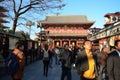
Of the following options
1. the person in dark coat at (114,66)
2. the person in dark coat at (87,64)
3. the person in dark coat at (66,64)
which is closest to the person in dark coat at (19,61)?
the person in dark coat at (87,64)

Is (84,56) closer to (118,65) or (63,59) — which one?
(118,65)

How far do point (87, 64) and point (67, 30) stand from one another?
5747 cm

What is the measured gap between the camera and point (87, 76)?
24.6 ft

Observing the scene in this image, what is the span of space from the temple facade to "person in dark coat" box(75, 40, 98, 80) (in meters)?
55.2

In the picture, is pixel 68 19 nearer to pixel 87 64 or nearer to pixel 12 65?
pixel 12 65

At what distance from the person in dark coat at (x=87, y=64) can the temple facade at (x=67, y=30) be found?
181 feet

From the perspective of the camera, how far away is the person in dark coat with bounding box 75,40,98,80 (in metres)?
7.53

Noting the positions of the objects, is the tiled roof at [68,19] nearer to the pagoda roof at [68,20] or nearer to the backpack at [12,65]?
the pagoda roof at [68,20]

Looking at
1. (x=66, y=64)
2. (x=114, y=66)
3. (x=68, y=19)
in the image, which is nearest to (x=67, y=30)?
(x=68, y=19)

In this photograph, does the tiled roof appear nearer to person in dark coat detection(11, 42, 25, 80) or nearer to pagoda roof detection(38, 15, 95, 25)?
pagoda roof detection(38, 15, 95, 25)

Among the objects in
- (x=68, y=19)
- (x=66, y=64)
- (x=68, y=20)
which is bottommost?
(x=66, y=64)

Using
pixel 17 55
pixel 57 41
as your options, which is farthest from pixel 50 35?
pixel 17 55

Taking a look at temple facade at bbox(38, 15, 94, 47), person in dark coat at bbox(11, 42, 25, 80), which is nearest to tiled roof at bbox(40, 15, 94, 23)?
temple facade at bbox(38, 15, 94, 47)

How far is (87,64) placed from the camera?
296 inches
